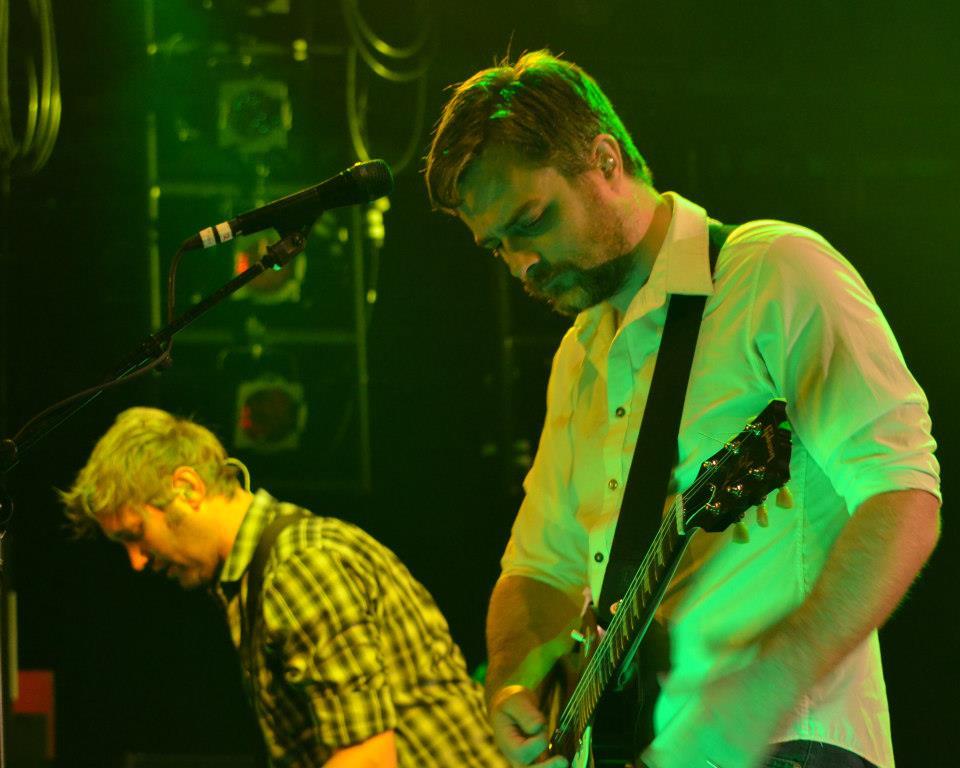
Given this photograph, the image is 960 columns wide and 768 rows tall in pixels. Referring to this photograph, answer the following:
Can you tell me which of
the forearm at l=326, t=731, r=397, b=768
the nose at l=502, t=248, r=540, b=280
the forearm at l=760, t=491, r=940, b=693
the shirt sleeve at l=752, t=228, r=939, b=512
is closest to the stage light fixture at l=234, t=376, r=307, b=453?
the forearm at l=326, t=731, r=397, b=768

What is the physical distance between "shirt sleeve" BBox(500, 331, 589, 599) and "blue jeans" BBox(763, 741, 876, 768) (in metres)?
0.63

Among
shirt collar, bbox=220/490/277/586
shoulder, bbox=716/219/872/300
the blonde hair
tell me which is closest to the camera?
shoulder, bbox=716/219/872/300

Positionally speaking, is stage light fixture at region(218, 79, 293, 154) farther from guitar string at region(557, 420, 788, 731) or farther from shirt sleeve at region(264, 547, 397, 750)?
guitar string at region(557, 420, 788, 731)

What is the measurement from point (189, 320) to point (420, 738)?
4.83 ft

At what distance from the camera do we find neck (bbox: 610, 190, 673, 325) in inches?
83.7

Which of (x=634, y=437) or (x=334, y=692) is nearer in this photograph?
(x=634, y=437)

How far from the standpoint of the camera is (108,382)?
2.04m

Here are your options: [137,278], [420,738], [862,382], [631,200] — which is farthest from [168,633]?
[862,382]

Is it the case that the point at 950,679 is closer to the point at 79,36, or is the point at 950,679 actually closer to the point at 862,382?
the point at 862,382

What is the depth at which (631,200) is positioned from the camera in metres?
2.15

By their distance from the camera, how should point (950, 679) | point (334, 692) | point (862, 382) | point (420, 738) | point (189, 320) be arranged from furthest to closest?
point (950, 679) < point (420, 738) < point (334, 692) < point (189, 320) < point (862, 382)

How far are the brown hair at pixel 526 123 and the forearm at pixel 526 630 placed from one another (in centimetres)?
77

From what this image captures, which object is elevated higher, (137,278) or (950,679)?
(137,278)

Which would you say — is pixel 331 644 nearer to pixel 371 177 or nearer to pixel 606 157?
pixel 371 177
